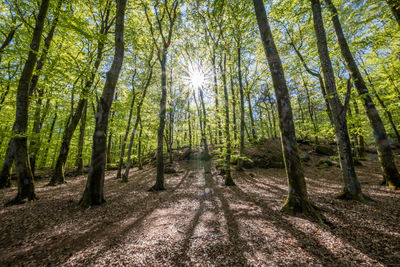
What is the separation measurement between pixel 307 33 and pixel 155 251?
16615 mm

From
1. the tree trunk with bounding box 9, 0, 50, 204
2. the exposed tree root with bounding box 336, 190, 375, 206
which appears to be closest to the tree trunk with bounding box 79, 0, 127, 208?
the tree trunk with bounding box 9, 0, 50, 204

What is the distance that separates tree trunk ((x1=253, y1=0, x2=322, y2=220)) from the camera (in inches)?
175

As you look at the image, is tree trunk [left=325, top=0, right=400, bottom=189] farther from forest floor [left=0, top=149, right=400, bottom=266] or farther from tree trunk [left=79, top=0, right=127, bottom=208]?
tree trunk [left=79, top=0, right=127, bottom=208]

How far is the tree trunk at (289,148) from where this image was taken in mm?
4434

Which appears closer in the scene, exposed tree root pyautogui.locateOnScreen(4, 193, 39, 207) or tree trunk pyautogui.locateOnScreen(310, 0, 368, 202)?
tree trunk pyautogui.locateOnScreen(310, 0, 368, 202)

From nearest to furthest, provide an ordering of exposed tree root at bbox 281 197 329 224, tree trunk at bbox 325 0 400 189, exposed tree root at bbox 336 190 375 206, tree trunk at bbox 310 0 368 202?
exposed tree root at bbox 281 197 329 224, exposed tree root at bbox 336 190 375 206, tree trunk at bbox 310 0 368 202, tree trunk at bbox 325 0 400 189

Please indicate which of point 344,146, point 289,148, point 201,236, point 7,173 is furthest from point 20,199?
point 344,146

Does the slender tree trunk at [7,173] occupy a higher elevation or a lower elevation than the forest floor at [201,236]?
higher

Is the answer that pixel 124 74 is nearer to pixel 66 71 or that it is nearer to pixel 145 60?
pixel 145 60

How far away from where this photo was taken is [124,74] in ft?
47.4

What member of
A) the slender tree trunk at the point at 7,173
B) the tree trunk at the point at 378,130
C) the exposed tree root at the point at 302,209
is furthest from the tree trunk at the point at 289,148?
the slender tree trunk at the point at 7,173

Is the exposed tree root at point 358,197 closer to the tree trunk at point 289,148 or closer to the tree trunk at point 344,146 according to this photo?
the tree trunk at point 344,146

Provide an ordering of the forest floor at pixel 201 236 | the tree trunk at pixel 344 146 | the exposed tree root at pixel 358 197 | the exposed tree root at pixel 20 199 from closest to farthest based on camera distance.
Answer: the forest floor at pixel 201 236
the exposed tree root at pixel 358 197
the tree trunk at pixel 344 146
the exposed tree root at pixel 20 199

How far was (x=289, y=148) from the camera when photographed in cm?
450
